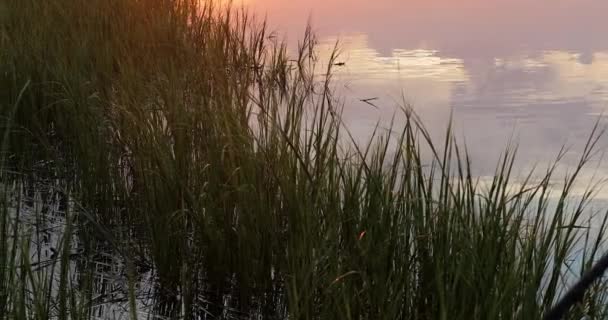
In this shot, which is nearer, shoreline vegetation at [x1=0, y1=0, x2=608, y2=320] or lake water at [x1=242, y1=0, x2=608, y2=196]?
shoreline vegetation at [x1=0, y1=0, x2=608, y2=320]

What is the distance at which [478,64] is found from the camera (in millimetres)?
6355

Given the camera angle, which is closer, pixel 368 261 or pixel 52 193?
pixel 368 261

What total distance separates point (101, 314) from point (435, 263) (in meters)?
0.94

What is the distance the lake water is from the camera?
4273mm

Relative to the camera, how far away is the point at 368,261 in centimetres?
177

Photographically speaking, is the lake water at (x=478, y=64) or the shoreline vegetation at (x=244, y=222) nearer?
the shoreline vegetation at (x=244, y=222)

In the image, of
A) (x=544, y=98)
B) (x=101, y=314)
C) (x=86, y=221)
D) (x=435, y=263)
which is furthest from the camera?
(x=544, y=98)

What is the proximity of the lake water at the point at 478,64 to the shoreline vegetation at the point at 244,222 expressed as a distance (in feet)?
1.33

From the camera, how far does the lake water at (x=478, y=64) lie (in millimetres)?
4273

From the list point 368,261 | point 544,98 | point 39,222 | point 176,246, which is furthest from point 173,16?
point 368,261

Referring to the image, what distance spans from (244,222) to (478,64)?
465 centimetres

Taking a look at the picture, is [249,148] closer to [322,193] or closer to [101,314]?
[322,193]

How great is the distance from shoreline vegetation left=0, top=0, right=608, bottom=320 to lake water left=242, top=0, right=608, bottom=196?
1.33 feet

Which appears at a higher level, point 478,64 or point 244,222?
point 478,64
